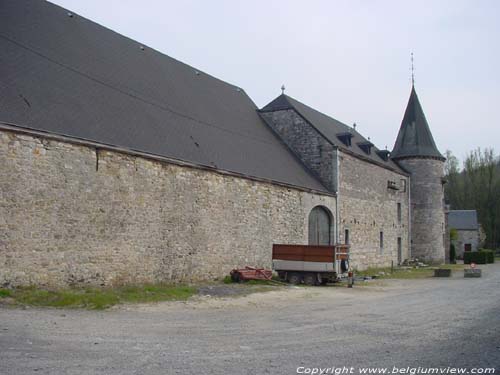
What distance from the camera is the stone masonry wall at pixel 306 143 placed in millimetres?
25469

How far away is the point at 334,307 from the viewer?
41.2ft

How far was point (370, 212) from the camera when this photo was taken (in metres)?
29.4

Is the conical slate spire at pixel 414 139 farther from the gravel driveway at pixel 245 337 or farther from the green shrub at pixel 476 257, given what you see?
the gravel driveway at pixel 245 337

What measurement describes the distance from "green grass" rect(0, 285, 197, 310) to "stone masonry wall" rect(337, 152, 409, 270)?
13.4 metres

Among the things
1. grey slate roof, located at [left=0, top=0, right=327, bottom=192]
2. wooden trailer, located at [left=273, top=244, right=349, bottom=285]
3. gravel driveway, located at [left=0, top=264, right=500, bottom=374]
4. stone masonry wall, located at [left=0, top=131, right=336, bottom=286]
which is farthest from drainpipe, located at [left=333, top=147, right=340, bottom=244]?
gravel driveway, located at [left=0, top=264, right=500, bottom=374]

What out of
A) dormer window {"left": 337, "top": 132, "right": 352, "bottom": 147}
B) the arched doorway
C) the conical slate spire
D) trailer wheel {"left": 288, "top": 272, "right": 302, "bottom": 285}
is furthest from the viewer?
the conical slate spire

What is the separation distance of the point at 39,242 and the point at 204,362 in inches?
267

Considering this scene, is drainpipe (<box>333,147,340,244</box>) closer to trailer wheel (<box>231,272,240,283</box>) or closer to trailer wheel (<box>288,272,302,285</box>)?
trailer wheel (<box>288,272,302,285</box>)

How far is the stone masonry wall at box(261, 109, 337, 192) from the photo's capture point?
25.5 m

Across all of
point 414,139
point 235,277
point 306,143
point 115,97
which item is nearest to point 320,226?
point 306,143

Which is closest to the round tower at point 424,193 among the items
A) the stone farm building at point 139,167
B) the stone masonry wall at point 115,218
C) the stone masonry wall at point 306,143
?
the stone farm building at point 139,167

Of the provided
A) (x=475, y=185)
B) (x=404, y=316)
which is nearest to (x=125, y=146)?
(x=404, y=316)

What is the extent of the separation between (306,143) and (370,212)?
19.9 feet

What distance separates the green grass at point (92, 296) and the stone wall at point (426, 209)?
83.1 ft
